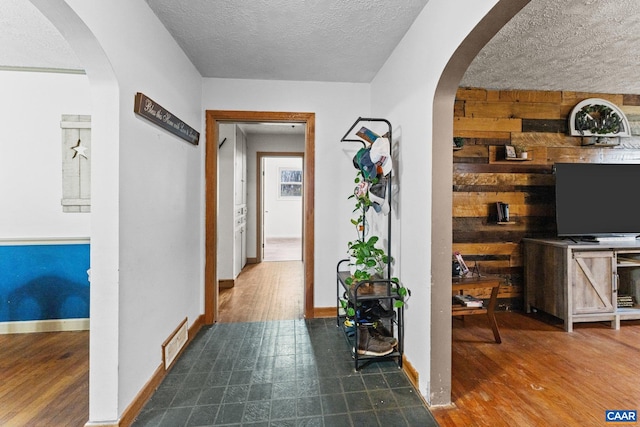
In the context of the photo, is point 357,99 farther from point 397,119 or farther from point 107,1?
point 107,1

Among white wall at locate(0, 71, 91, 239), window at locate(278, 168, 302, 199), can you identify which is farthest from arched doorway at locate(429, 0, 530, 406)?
window at locate(278, 168, 302, 199)

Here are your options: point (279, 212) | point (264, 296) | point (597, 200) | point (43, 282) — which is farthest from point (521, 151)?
point (279, 212)

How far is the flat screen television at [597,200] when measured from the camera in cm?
286

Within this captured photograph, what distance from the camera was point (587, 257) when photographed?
107 inches

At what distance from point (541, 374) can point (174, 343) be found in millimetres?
2603

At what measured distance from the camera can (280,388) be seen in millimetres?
1810

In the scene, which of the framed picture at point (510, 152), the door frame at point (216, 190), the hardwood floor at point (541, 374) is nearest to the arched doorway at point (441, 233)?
the hardwood floor at point (541, 374)

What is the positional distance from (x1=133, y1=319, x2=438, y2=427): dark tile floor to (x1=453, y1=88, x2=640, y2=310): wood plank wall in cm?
180

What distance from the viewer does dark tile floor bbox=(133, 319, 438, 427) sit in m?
1.57

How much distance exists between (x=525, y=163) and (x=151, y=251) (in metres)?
3.65

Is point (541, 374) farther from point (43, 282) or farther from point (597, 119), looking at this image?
point (43, 282)

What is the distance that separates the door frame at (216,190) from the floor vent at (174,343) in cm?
47

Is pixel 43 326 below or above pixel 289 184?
below

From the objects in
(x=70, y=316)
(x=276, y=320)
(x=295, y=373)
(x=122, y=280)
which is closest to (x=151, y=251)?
(x=122, y=280)
